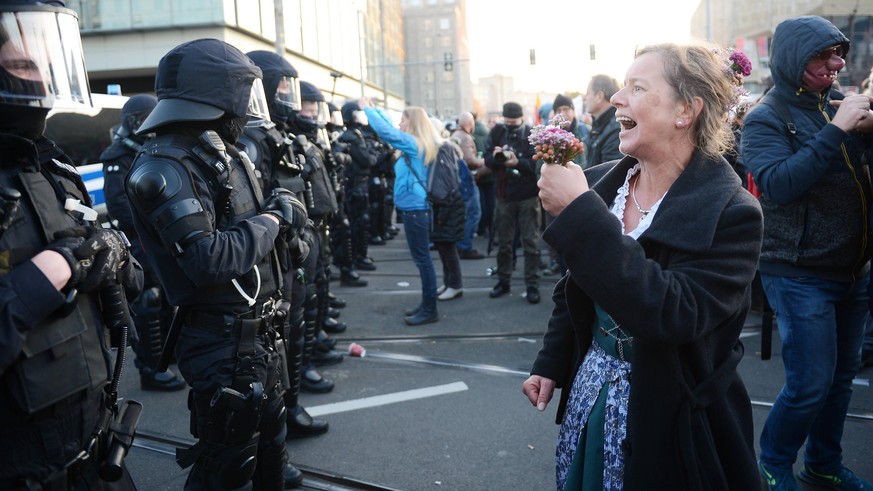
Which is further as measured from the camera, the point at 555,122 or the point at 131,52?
the point at 131,52

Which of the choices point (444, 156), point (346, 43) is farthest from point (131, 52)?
point (444, 156)

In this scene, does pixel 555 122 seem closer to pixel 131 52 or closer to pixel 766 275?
pixel 766 275

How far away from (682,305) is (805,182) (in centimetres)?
156

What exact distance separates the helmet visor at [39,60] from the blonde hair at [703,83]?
174 cm

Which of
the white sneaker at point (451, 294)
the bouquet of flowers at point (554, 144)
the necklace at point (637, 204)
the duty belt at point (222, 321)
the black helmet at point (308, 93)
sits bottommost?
the white sneaker at point (451, 294)

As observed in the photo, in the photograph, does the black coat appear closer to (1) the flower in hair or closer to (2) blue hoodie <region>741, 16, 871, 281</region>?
(1) the flower in hair

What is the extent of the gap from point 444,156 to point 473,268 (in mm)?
2776

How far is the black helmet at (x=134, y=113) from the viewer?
5180mm

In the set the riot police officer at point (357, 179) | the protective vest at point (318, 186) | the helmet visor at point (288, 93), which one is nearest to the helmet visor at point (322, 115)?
the protective vest at point (318, 186)

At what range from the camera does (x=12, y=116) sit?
2033mm

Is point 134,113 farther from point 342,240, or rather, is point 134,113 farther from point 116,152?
point 342,240

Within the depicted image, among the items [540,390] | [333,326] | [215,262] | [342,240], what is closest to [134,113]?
[333,326]

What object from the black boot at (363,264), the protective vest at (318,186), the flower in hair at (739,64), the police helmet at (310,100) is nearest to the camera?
the flower in hair at (739,64)

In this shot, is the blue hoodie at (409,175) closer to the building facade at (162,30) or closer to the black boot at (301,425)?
the black boot at (301,425)
